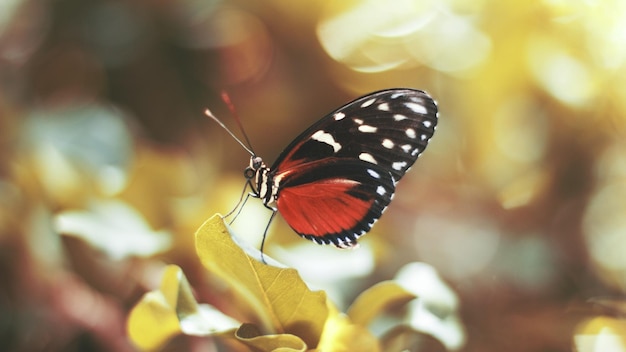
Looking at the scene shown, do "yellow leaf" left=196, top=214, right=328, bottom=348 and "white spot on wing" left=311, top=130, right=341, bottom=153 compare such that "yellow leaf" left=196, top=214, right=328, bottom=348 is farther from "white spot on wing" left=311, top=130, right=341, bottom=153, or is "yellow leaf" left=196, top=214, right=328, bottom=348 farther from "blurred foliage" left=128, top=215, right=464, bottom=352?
"white spot on wing" left=311, top=130, right=341, bottom=153

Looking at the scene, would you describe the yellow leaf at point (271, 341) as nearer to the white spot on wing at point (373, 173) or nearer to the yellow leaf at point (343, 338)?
the yellow leaf at point (343, 338)

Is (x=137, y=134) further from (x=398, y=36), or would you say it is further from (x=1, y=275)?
(x=398, y=36)

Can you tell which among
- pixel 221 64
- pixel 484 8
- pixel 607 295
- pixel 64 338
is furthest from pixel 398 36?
pixel 64 338

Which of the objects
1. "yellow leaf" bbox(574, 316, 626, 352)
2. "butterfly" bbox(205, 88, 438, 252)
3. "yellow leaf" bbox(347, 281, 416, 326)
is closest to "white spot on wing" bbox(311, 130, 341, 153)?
"butterfly" bbox(205, 88, 438, 252)

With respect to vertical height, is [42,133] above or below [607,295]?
below

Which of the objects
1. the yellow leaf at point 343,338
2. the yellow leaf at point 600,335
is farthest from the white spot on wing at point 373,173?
the yellow leaf at point 600,335

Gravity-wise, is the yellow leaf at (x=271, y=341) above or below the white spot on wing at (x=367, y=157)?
below

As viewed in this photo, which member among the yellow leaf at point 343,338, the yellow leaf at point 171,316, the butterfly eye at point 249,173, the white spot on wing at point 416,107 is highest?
the white spot on wing at point 416,107
